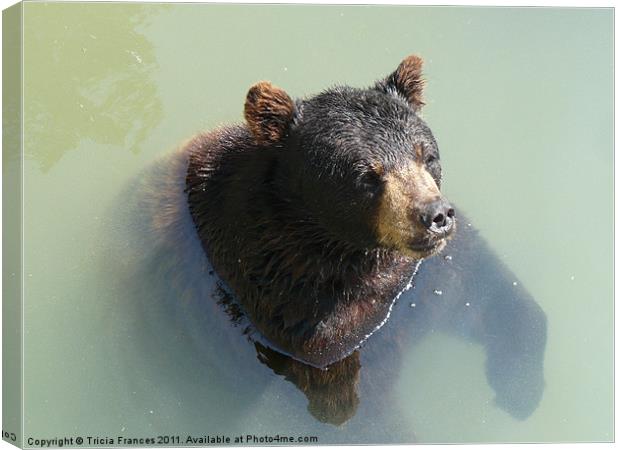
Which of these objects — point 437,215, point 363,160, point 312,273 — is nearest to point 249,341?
point 312,273

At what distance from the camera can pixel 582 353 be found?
23.1ft

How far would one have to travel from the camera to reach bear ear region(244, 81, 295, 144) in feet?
19.3

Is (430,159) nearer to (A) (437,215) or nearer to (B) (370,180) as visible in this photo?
(B) (370,180)

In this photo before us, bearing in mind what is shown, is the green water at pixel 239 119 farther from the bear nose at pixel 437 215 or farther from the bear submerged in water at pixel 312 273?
the bear nose at pixel 437 215

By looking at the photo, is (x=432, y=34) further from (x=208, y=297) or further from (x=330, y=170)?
(x=208, y=297)

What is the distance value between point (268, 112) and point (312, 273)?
46.9 inches

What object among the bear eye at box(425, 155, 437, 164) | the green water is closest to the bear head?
the bear eye at box(425, 155, 437, 164)

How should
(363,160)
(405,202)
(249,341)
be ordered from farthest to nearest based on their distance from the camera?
(249,341) < (363,160) < (405,202)

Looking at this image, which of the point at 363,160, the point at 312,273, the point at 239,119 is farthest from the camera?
the point at 239,119

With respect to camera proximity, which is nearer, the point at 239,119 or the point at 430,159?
the point at 430,159

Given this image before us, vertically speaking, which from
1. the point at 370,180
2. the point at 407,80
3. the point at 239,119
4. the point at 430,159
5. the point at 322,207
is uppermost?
the point at 407,80

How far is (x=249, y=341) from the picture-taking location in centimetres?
686

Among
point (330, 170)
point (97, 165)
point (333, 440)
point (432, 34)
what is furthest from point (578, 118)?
point (97, 165)

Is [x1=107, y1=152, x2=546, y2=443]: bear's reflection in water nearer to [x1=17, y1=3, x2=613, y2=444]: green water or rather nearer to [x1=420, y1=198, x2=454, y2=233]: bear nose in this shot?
[x1=17, y1=3, x2=613, y2=444]: green water
